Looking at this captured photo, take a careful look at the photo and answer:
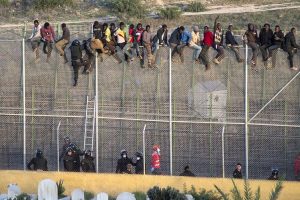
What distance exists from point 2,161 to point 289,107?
754 centimetres

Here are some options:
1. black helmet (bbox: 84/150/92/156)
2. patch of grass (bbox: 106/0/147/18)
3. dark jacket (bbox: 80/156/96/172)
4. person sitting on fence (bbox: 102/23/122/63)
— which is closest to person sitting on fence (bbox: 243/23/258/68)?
person sitting on fence (bbox: 102/23/122/63)

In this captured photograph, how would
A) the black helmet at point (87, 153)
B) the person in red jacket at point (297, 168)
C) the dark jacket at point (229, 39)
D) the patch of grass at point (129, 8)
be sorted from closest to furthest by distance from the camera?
1. the person in red jacket at point (297, 168)
2. the black helmet at point (87, 153)
3. the dark jacket at point (229, 39)
4. the patch of grass at point (129, 8)

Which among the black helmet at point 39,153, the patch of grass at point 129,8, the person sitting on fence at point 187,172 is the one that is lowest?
the person sitting on fence at point 187,172

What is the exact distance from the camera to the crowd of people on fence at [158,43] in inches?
1452

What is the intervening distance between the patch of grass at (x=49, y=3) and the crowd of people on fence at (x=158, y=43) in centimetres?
1658

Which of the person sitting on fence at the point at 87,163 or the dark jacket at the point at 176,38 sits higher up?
the dark jacket at the point at 176,38

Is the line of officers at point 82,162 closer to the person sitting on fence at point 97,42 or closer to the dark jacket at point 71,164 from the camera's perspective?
the dark jacket at point 71,164

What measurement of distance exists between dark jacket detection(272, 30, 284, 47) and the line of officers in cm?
425

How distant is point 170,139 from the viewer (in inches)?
1455

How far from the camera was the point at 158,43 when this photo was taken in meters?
A: 37.5

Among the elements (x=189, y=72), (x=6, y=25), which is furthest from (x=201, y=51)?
(x=6, y=25)

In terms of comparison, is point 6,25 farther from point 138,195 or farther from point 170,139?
point 138,195

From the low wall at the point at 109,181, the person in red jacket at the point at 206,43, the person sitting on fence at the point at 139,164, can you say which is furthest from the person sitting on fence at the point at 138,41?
the low wall at the point at 109,181

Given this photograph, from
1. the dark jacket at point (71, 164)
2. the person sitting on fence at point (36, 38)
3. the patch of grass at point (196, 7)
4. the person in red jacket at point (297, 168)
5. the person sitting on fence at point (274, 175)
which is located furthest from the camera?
the patch of grass at point (196, 7)
